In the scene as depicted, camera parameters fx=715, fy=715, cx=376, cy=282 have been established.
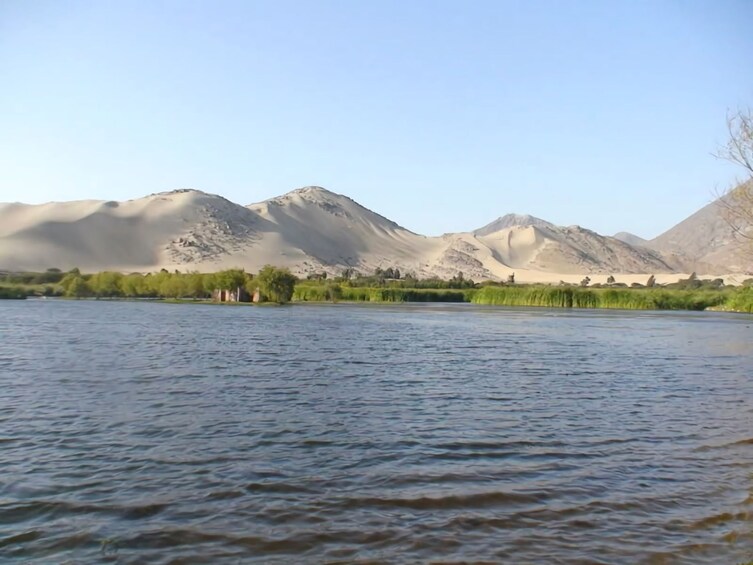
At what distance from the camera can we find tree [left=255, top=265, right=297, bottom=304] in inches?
3378

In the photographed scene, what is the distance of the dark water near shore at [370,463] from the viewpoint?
24.2 feet

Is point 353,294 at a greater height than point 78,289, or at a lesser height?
lesser

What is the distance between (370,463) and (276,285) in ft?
251

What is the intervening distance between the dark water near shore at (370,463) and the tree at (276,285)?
63.7 metres

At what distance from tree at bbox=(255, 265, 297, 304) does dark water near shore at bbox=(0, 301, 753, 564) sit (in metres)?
63.7

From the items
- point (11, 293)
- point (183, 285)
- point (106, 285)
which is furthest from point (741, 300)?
point (11, 293)

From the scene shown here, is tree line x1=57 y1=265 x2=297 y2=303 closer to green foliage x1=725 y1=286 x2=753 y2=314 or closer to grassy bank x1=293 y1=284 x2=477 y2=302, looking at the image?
grassy bank x1=293 y1=284 x2=477 y2=302

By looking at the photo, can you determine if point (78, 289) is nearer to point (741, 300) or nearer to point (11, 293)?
point (11, 293)

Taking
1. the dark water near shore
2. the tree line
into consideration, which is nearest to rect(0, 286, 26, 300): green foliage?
the tree line

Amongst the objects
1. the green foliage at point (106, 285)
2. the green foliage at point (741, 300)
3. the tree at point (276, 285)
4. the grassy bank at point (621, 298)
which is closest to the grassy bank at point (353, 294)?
the tree at point (276, 285)

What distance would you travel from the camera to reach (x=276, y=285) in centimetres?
8581

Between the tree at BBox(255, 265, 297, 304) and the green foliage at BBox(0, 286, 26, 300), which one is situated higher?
the tree at BBox(255, 265, 297, 304)

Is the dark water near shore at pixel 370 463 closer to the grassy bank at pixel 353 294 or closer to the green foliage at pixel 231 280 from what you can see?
the green foliage at pixel 231 280

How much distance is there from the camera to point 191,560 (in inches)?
269
